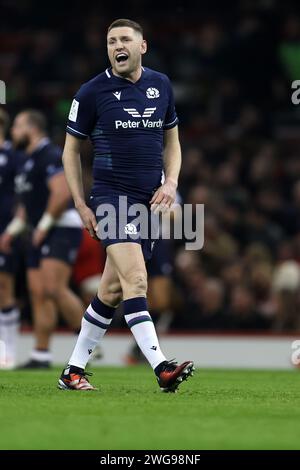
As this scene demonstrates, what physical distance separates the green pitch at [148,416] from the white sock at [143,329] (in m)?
0.24

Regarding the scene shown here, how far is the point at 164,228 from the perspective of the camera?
14.0 m

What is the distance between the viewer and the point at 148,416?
21.5ft

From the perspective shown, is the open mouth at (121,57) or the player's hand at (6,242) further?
the player's hand at (6,242)

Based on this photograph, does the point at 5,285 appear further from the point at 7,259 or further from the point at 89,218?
the point at 89,218

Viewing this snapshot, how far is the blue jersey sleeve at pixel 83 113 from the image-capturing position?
26.5ft

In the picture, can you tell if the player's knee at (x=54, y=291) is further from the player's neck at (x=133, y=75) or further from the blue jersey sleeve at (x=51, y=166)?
the player's neck at (x=133, y=75)

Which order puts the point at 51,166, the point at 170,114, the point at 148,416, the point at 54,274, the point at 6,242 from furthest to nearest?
the point at 6,242 → the point at 51,166 → the point at 54,274 → the point at 170,114 → the point at 148,416

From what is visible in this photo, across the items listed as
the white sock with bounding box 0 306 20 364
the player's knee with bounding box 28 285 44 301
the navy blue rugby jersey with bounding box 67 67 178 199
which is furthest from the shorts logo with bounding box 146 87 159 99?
the white sock with bounding box 0 306 20 364

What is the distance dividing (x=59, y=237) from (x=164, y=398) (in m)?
4.70

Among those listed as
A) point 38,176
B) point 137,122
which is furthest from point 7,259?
point 137,122

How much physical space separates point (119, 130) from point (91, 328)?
123 cm

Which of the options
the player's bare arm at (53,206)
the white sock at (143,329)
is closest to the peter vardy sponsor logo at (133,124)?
the white sock at (143,329)
